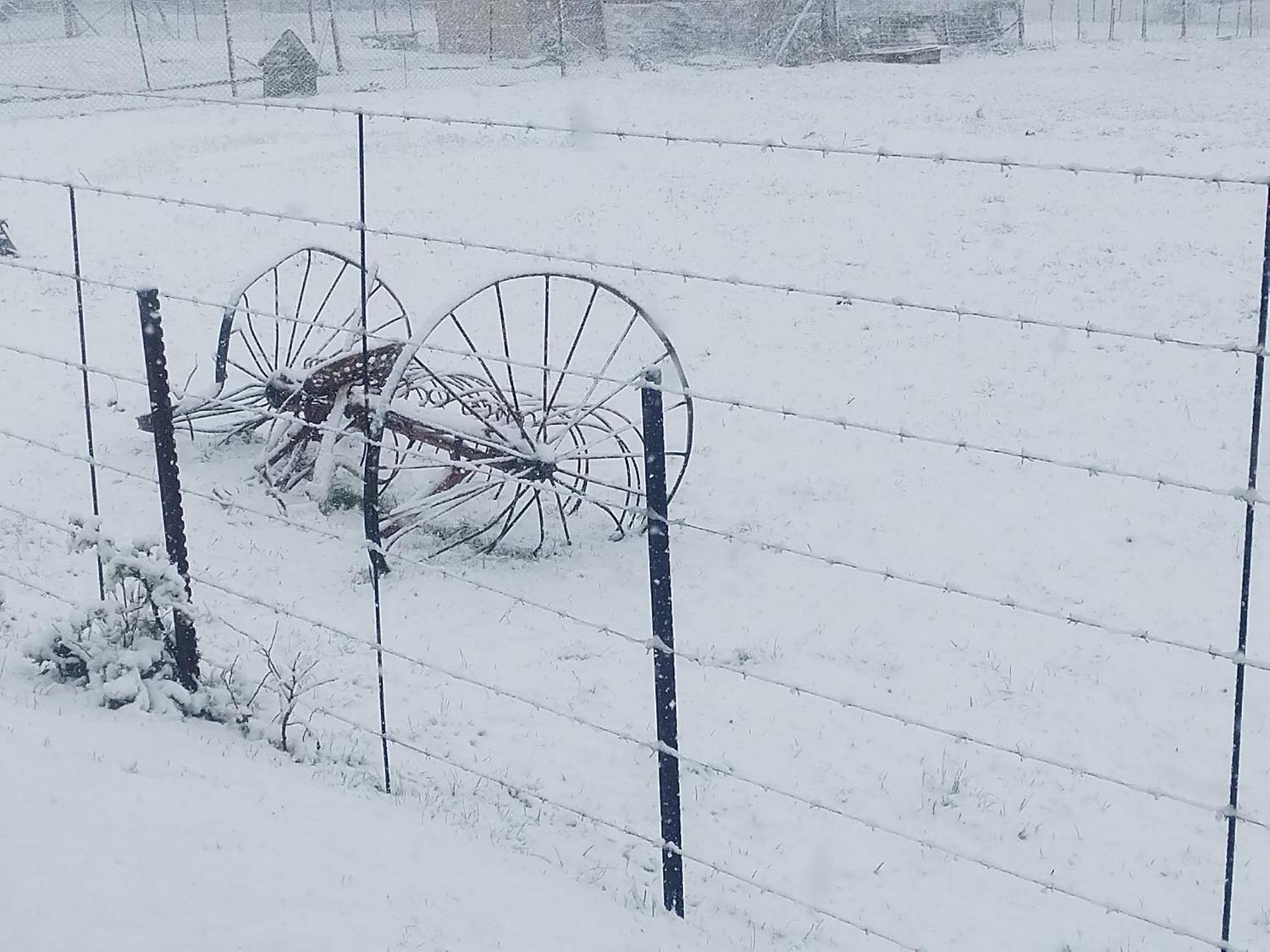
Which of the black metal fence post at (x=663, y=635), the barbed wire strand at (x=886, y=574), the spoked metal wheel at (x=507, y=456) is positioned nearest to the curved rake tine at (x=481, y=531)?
the spoked metal wheel at (x=507, y=456)

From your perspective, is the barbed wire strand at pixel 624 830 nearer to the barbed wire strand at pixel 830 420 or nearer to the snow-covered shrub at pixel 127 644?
the snow-covered shrub at pixel 127 644

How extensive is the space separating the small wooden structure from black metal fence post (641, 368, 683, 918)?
23448 millimetres

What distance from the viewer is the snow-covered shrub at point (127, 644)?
4.29 metres

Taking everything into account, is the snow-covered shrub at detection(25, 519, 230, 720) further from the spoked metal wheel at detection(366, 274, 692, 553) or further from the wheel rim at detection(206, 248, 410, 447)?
the wheel rim at detection(206, 248, 410, 447)

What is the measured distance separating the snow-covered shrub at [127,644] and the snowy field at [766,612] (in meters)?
0.11

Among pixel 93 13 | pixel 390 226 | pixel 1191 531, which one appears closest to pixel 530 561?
pixel 1191 531

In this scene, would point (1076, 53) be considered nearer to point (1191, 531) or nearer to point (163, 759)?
point (1191, 531)

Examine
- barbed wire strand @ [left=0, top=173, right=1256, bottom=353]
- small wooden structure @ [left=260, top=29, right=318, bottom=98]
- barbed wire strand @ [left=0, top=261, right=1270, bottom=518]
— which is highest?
small wooden structure @ [left=260, top=29, right=318, bottom=98]

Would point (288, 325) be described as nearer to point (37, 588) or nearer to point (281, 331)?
point (281, 331)

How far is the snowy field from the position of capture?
12.2 feet

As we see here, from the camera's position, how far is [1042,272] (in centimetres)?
1241

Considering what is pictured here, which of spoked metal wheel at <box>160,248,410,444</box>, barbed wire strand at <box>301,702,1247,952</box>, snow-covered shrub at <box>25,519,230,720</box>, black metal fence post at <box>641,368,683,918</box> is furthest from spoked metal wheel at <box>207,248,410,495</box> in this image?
black metal fence post at <box>641,368,683,918</box>

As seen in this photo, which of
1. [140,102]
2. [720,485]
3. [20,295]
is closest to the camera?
[720,485]

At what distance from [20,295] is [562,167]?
23.7 feet
